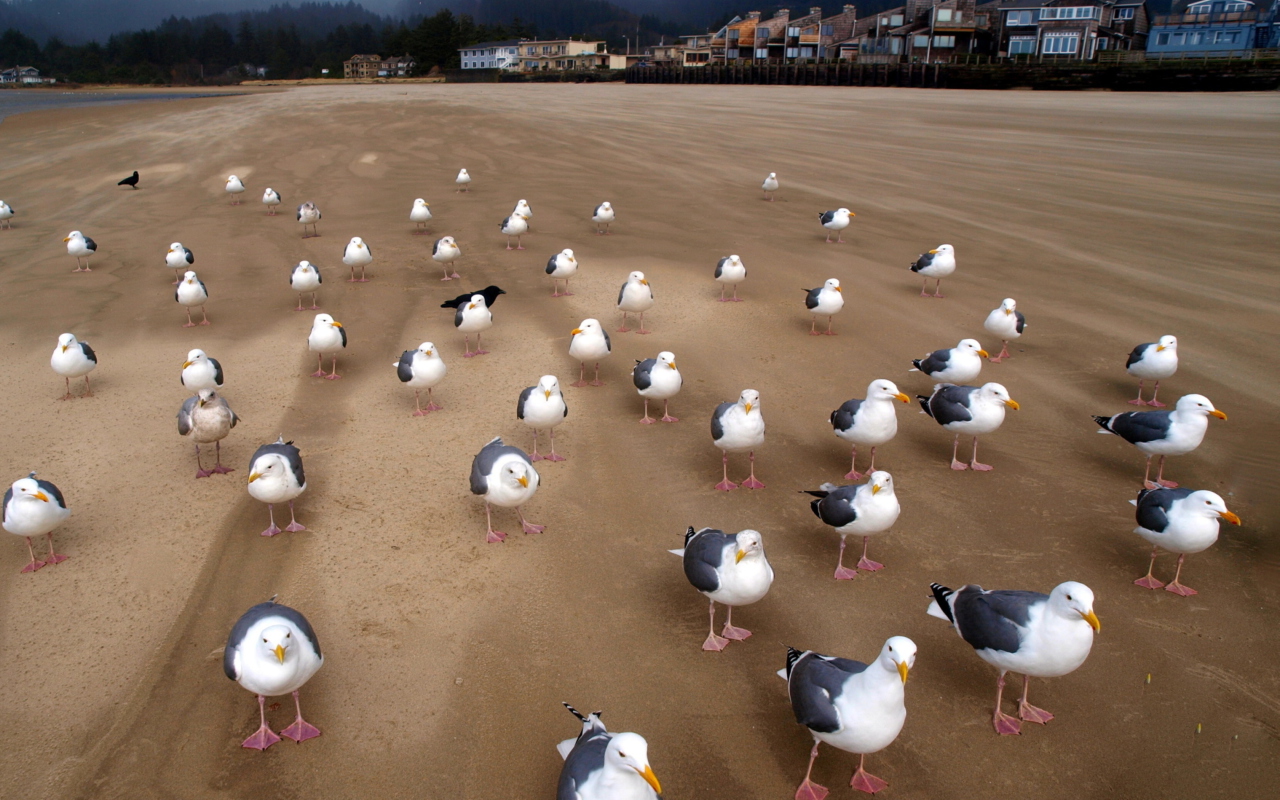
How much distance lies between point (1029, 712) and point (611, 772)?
2.72 meters

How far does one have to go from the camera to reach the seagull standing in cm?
699

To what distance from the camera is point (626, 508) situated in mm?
6781

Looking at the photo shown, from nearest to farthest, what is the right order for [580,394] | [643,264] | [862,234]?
[580,394] < [643,264] < [862,234]

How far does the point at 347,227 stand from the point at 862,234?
9981 mm

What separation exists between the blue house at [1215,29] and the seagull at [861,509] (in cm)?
6099

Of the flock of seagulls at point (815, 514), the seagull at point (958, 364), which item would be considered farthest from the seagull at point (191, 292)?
A: the seagull at point (958, 364)

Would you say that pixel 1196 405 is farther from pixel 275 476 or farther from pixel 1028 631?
pixel 275 476

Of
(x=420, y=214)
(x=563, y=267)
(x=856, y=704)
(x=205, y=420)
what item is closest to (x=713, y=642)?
(x=856, y=704)

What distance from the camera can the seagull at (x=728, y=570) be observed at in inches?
195

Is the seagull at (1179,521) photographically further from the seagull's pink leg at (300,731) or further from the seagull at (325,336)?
the seagull at (325,336)

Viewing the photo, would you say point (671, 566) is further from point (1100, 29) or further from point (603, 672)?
point (1100, 29)

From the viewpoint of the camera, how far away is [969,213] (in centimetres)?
1555

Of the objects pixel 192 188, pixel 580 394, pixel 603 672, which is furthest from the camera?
pixel 192 188

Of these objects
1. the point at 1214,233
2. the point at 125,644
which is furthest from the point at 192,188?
the point at 1214,233
